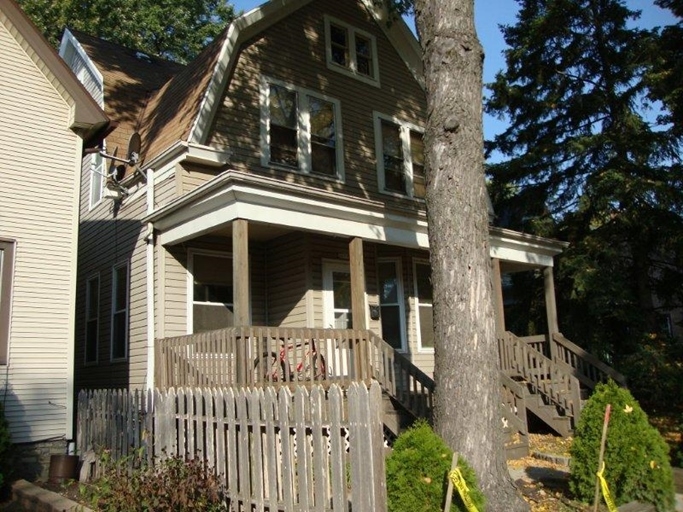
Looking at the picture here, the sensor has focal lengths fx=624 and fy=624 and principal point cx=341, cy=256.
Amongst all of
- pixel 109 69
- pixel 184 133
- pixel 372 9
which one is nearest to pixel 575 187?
pixel 372 9

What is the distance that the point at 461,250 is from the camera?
6234 millimetres

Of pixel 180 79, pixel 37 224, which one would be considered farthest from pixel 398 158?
pixel 37 224

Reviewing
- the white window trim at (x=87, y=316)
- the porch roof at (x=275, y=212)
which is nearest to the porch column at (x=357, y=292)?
the porch roof at (x=275, y=212)

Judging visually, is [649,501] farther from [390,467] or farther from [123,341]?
[123,341]

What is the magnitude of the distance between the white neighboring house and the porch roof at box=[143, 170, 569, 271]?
1.60 meters

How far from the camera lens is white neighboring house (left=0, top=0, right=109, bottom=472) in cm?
883

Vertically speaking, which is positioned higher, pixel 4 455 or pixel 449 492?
pixel 449 492

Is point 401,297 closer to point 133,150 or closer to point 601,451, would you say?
point 133,150

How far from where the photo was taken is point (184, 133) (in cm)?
1109

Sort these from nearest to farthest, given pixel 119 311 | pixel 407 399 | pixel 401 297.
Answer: pixel 407 399, pixel 119 311, pixel 401 297

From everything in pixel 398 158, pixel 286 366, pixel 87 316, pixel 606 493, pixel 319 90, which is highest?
pixel 319 90

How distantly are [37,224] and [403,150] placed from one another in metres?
8.51

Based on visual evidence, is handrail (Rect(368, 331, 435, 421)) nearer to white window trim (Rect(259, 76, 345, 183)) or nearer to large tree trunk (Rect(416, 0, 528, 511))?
large tree trunk (Rect(416, 0, 528, 511))

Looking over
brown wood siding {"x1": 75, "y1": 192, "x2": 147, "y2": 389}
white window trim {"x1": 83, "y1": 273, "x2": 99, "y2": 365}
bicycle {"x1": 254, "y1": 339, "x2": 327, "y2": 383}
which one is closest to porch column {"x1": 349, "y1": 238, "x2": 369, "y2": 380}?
bicycle {"x1": 254, "y1": 339, "x2": 327, "y2": 383}
